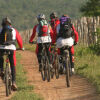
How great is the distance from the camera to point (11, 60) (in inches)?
394

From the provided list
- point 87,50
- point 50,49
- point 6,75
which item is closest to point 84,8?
point 87,50

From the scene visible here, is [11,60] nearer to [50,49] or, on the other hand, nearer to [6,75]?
[6,75]

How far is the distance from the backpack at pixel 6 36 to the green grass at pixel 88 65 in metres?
2.49

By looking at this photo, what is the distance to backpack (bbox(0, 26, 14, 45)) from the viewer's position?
9852 mm

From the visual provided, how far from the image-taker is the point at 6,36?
987 cm

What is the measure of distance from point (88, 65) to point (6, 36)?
496 cm

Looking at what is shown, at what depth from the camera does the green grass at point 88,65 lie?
464 inches

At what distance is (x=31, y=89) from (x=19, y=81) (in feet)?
4.11

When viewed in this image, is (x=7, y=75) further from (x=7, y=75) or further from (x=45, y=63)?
(x=45, y=63)

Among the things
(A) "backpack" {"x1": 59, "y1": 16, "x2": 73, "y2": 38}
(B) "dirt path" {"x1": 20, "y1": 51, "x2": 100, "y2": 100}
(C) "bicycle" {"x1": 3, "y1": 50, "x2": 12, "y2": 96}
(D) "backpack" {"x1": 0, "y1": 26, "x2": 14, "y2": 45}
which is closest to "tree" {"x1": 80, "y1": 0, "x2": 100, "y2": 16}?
(B) "dirt path" {"x1": 20, "y1": 51, "x2": 100, "y2": 100}

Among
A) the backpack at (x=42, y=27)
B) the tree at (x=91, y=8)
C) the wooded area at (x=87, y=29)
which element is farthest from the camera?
the tree at (x=91, y=8)

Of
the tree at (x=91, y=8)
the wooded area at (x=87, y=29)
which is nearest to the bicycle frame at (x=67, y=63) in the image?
the wooded area at (x=87, y=29)

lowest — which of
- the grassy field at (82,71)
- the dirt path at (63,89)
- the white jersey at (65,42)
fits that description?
the dirt path at (63,89)

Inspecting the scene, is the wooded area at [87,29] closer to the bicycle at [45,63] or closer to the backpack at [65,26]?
the bicycle at [45,63]
